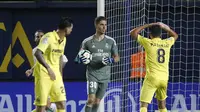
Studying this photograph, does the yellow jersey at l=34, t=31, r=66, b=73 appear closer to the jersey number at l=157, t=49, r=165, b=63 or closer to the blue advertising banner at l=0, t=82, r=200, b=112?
the jersey number at l=157, t=49, r=165, b=63

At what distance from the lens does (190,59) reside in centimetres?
1759

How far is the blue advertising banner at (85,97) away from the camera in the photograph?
637 inches

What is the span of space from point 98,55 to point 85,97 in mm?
2843

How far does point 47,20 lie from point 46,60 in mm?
5017

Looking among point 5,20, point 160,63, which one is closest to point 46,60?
point 160,63

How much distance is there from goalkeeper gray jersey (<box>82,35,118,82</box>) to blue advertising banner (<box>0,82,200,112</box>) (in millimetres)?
1912

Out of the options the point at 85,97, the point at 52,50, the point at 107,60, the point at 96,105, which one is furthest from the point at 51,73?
the point at 85,97

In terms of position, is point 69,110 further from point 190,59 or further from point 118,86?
point 190,59

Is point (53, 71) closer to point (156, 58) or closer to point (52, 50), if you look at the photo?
point (52, 50)

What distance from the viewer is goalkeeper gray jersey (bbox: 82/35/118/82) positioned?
14.1 m

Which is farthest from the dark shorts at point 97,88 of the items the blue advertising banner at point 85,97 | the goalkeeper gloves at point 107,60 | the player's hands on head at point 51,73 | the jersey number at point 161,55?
the blue advertising banner at point 85,97

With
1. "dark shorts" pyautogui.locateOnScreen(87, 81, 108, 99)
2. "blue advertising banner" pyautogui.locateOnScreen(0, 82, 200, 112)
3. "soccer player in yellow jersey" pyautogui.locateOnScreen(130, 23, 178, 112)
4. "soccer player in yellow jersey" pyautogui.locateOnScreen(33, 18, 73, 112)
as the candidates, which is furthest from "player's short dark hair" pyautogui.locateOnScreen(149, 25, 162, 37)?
"blue advertising banner" pyautogui.locateOnScreen(0, 82, 200, 112)

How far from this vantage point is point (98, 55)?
1415 cm

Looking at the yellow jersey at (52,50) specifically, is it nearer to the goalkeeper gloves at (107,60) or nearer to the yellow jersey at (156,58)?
the goalkeeper gloves at (107,60)
